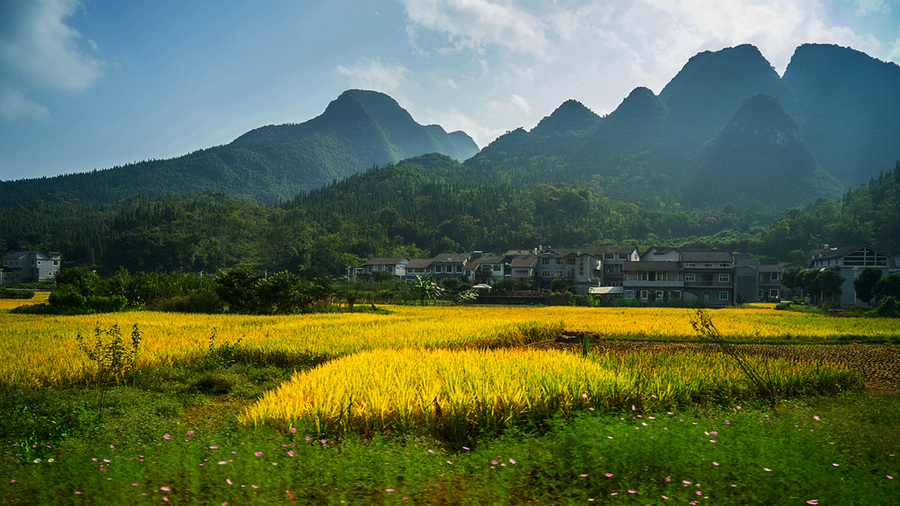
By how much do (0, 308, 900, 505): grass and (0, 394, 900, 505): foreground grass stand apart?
16mm

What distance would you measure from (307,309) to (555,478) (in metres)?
23.7

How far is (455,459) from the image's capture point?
17.2 ft

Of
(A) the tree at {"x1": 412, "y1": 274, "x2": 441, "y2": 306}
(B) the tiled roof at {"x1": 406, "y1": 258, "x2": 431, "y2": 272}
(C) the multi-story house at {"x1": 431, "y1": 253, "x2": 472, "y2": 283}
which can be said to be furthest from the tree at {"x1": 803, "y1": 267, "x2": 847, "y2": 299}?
(B) the tiled roof at {"x1": 406, "y1": 258, "x2": 431, "y2": 272}

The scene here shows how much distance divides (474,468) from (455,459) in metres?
0.41

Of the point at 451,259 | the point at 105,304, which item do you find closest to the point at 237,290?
the point at 105,304

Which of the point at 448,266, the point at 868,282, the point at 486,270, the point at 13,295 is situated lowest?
the point at 13,295

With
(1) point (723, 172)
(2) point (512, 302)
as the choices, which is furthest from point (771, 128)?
(2) point (512, 302)

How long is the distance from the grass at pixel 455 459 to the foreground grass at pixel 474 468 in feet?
0.05

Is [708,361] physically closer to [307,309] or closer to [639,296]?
[307,309]

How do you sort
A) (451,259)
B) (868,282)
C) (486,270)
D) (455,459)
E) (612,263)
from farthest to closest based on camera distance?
(451,259), (486,270), (612,263), (868,282), (455,459)

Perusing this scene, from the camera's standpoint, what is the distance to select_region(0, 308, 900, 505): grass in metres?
4.07

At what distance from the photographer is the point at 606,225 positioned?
116188 mm

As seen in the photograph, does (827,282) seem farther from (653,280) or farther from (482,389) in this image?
(482,389)

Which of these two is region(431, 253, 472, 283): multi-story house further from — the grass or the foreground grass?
the foreground grass
